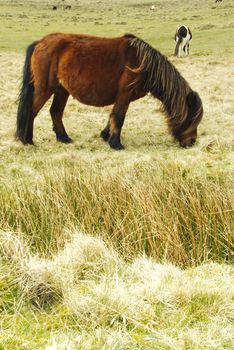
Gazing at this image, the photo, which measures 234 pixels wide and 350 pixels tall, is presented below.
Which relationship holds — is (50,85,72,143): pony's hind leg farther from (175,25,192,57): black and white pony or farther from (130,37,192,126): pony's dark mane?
(175,25,192,57): black and white pony

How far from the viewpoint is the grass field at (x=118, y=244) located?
2.86 meters

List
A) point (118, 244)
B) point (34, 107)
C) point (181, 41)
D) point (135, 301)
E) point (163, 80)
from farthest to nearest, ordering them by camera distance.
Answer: point (181, 41) < point (34, 107) < point (163, 80) < point (118, 244) < point (135, 301)

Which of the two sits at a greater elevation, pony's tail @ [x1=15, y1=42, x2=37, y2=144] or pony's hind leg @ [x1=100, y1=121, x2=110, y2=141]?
pony's tail @ [x1=15, y1=42, x2=37, y2=144]

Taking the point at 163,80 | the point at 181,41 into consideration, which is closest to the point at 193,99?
the point at 163,80

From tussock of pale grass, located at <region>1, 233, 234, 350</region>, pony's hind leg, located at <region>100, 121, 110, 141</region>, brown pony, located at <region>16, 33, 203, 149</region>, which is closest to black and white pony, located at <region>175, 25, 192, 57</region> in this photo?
pony's hind leg, located at <region>100, 121, 110, 141</region>

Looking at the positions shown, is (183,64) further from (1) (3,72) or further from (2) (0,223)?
(2) (0,223)

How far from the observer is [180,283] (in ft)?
10.8

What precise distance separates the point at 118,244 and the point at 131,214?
33 centimetres

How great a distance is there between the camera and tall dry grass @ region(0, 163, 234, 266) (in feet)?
14.4

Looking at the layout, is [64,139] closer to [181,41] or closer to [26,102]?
[26,102]

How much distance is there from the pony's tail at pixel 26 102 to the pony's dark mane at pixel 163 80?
1.69 m

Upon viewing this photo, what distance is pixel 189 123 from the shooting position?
785cm

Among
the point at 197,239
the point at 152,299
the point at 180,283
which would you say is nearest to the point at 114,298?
the point at 152,299

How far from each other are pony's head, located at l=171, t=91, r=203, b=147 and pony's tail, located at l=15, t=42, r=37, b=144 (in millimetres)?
2365
